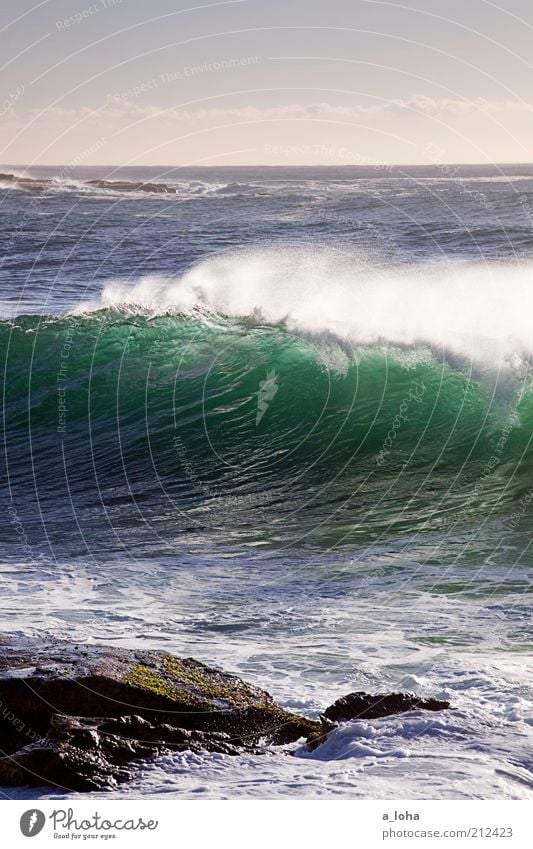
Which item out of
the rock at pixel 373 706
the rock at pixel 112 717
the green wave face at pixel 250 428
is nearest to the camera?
the rock at pixel 112 717

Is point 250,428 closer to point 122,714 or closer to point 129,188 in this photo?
point 122,714

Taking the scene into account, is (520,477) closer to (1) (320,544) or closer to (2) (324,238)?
(1) (320,544)

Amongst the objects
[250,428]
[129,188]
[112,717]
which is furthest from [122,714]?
[129,188]

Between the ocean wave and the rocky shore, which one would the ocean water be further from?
the rocky shore

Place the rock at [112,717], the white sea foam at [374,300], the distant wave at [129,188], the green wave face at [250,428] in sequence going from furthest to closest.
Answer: the distant wave at [129,188] → the white sea foam at [374,300] → the green wave face at [250,428] → the rock at [112,717]

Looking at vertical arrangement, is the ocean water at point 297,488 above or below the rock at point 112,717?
above

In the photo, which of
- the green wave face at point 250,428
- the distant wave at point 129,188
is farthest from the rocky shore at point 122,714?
the distant wave at point 129,188

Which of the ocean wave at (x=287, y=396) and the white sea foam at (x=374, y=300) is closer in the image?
the ocean wave at (x=287, y=396)

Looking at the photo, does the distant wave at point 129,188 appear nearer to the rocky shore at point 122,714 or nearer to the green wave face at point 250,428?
the green wave face at point 250,428

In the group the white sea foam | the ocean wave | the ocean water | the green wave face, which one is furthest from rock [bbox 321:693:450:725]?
the white sea foam

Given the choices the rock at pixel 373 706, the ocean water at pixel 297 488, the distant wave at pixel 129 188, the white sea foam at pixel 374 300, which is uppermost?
the distant wave at pixel 129 188
